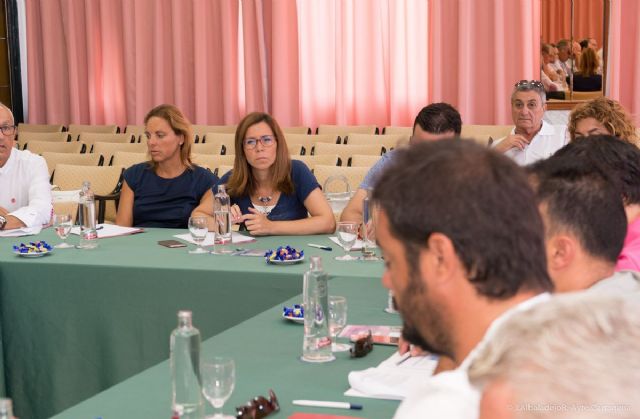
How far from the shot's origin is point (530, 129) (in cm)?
587

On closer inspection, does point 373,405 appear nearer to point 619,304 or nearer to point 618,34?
point 619,304

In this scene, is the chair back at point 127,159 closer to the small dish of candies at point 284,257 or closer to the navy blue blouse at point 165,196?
the navy blue blouse at point 165,196

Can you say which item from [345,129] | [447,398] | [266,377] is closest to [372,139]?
[345,129]

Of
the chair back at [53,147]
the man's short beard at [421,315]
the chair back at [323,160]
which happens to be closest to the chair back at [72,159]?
the chair back at [53,147]

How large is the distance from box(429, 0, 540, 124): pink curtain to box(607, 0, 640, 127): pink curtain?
0.73 metres

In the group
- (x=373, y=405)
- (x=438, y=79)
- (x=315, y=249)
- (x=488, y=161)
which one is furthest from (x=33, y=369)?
(x=438, y=79)

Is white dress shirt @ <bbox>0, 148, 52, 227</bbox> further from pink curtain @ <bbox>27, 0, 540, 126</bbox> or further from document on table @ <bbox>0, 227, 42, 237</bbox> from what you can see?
pink curtain @ <bbox>27, 0, 540, 126</bbox>

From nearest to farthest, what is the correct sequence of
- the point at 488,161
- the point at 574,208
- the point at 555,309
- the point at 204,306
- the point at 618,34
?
the point at 555,309, the point at 488,161, the point at 574,208, the point at 204,306, the point at 618,34

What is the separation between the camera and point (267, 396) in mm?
2021

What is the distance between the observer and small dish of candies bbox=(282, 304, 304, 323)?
263 centimetres

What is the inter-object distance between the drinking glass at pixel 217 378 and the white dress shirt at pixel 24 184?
3069 millimetres

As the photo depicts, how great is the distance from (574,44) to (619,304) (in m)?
8.78

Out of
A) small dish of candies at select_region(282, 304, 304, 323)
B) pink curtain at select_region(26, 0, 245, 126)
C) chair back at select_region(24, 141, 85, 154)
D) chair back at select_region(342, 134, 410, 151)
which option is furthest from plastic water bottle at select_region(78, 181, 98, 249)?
pink curtain at select_region(26, 0, 245, 126)

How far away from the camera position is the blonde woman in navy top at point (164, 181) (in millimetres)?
5004
